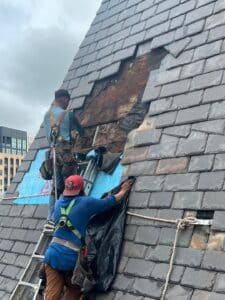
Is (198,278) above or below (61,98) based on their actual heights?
below

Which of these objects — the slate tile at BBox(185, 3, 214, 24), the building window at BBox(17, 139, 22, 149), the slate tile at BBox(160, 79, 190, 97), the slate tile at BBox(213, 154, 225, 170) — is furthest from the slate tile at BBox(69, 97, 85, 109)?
the building window at BBox(17, 139, 22, 149)

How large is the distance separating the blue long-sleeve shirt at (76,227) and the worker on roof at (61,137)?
89 centimetres

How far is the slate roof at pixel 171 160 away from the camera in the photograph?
3.51 m

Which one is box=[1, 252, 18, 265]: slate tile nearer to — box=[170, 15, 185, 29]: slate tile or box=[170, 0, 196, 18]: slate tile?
box=[170, 15, 185, 29]: slate tile

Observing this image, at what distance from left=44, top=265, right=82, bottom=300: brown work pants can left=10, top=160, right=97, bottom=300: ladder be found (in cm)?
48

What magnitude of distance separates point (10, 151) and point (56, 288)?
317ft

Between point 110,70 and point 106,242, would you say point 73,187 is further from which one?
point 110,70

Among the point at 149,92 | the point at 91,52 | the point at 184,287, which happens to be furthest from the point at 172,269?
the point at 91,52

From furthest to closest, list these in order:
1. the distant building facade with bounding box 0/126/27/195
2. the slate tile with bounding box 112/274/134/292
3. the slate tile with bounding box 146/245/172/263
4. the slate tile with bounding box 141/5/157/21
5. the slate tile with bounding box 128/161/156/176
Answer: the distant building facade with bounding box 0/126/27/195 < the slate tile with bounding box 141/5/157/21 < the slate tile with bounding box 128/161/156/176 < the slate tile with bounding box 112/274/134/292 < the slate tile with bounding box 146/245/172/263

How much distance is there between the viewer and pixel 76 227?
4.10 m

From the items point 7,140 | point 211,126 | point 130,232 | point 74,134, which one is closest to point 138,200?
point 130,232

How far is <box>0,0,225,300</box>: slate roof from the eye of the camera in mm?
3510

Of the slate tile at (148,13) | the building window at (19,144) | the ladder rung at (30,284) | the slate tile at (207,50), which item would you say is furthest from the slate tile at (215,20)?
the building window at (19,144)

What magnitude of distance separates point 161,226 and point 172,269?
48 centimetres
